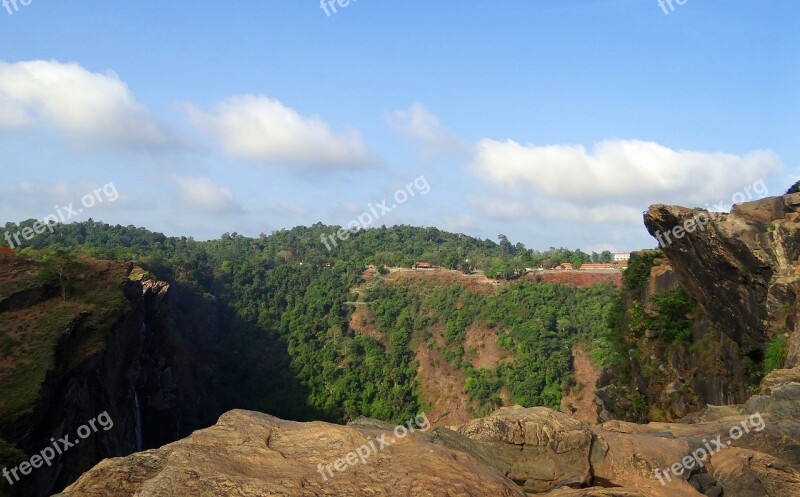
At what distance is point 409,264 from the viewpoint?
68.8 metres

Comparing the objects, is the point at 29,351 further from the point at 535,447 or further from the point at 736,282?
the point at 736,282

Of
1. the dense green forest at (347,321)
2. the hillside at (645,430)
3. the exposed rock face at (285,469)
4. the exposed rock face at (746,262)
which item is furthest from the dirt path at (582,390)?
the exposed rock face at (285,469)

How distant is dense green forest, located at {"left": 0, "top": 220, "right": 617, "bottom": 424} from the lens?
158 feet

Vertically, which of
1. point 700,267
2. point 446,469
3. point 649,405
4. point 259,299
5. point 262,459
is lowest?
point 649,405

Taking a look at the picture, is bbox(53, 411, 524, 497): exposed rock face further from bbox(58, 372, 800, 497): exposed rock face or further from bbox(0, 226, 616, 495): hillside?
bbox(0, 226, 616, 495): hillside

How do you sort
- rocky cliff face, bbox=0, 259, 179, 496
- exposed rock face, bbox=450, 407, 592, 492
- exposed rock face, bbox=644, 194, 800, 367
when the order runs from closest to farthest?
1. exposed rock face, bbox=450, 407, 592, 492
2. exposed rock face, bbox=644, 194, 800, 367
3. rocky cliff face, bbox=0, 259, 179, 496

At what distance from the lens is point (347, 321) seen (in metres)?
58.0

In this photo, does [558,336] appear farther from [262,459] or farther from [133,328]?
[262,459]

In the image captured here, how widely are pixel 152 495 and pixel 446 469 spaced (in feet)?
8.10

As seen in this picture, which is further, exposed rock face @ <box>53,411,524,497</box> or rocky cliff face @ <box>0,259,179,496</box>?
rocky cliff face @ <box>0,259,179,496</box>

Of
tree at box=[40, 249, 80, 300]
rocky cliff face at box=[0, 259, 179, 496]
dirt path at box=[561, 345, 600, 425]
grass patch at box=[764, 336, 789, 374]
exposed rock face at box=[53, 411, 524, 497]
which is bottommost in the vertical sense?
dirt path at box=[561, 345, 600, 425]

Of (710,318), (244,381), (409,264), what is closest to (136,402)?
(244,381)

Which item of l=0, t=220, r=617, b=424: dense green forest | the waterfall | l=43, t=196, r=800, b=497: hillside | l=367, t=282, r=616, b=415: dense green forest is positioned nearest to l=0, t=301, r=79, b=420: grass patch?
the waterfall

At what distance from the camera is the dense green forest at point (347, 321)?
4819 cm
